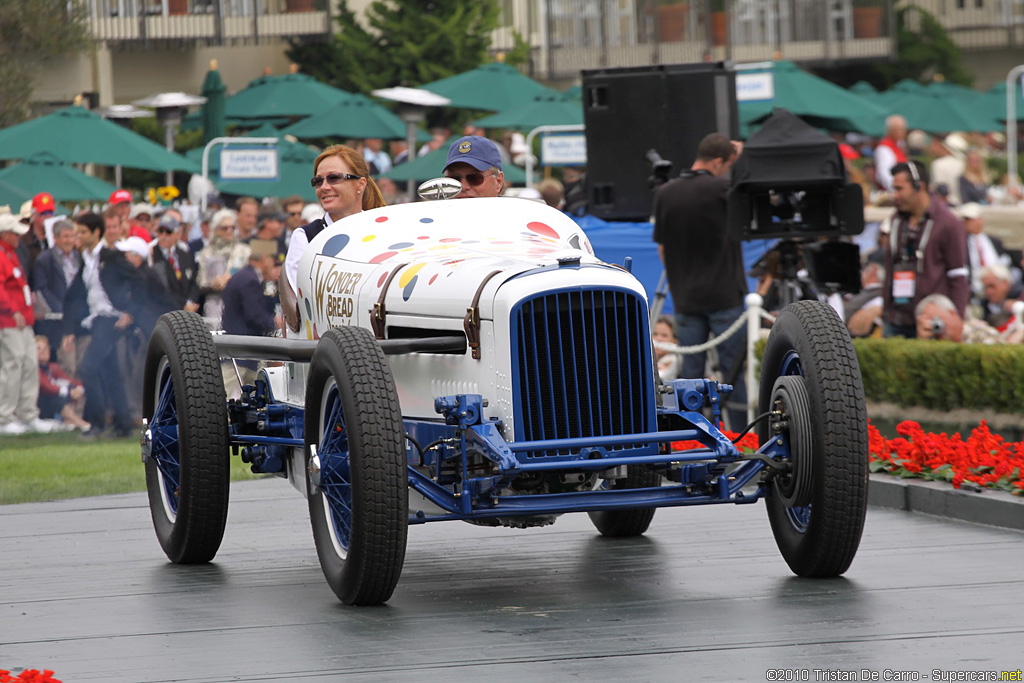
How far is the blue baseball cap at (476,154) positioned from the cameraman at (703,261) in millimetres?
4480

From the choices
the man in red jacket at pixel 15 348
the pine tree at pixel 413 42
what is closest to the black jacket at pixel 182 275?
the man in red jacket at pixel 15 348

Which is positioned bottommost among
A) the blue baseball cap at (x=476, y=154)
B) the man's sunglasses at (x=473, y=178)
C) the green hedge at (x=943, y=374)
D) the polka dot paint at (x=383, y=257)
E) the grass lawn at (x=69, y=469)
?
the grass lawn at (x=69, y=469)

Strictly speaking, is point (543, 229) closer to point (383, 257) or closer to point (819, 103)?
point (383, 257)

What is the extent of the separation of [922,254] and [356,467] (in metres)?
7.56

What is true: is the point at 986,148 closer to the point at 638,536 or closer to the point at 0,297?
the point at 0,297

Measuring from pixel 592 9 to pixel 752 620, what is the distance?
45.4 metres

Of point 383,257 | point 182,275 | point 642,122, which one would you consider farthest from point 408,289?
point 182,275

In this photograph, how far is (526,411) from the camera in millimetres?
6637

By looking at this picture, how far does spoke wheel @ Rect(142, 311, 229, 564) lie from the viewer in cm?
782

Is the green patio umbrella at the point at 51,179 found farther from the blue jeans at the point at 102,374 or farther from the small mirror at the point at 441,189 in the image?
the small mirror at the point at 441,189

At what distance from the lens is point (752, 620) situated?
633 cm

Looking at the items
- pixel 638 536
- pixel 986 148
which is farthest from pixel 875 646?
pixel 986 148

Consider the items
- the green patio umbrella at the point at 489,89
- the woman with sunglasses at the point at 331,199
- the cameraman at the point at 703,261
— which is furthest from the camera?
the green patio umbrella at the point at 489,89

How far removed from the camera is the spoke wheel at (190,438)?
25.6 ft
